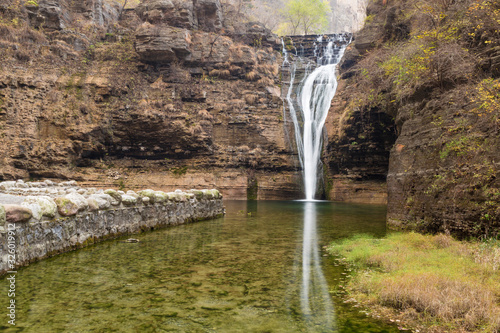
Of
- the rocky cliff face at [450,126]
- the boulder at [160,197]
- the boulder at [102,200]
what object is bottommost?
the boulder at [160,197]

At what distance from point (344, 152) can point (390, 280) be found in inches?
845

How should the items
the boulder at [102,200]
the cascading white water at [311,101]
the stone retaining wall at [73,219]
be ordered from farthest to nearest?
the cascading white water at [311,101], the boulder at [102,200], the stone retaining wall at [73,219]

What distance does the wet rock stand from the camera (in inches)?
194

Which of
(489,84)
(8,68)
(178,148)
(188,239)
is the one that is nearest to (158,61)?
(178,148)

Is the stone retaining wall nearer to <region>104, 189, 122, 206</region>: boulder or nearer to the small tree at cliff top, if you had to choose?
<region>104, 189, 122, 206</region>: boulder

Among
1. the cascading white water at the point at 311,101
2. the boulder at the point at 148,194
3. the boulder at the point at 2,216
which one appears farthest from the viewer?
the cascading white water at the point at 311,101

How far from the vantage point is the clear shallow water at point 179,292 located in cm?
345

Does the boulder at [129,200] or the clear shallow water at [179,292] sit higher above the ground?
the boulder at [129,200]

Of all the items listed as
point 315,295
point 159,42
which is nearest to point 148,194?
point 315,295

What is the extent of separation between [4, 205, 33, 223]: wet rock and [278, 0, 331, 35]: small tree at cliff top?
53.2 metres

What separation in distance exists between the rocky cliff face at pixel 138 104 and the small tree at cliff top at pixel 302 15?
1079 inches

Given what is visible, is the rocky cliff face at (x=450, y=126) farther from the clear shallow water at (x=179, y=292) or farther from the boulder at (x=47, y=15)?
the boulder at (x=47, y=15)

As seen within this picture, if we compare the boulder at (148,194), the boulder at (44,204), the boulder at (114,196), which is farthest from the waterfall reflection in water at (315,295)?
the boulder at (148,194)

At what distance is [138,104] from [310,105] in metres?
14.2
